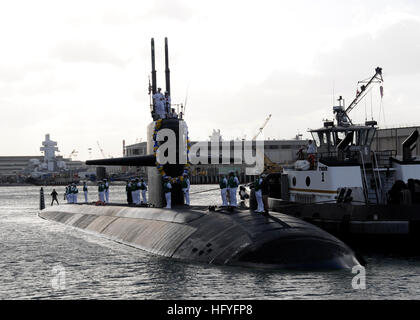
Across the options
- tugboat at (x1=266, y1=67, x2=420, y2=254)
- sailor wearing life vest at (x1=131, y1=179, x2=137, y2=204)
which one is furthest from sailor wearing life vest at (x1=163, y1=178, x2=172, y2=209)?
sailor wearing life vest at (x1=131, y1=179, x2=137, y2=204)

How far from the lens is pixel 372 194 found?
23.7m

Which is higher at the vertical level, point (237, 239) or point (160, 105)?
point (160, 105)

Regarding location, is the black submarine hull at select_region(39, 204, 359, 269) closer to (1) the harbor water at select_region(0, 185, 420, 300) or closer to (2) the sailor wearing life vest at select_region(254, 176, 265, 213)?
(1) the harbor water at select_region(0, 185, 420, 300)

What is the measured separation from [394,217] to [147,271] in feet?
28.9

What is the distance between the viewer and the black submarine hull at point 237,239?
1468 centimetres

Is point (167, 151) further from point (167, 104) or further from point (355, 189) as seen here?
point (355, 189)

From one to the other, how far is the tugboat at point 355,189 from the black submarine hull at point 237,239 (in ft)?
9.56

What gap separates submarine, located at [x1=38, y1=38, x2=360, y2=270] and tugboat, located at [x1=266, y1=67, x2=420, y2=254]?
3.08 metres

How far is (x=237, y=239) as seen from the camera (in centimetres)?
1566

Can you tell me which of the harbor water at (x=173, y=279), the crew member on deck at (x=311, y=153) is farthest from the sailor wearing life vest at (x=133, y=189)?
the harbor water at (x=173, y=279)

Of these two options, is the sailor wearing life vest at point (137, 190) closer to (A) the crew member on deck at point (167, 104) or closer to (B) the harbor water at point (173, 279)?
(A) the crew member on deck at point (167, 104)

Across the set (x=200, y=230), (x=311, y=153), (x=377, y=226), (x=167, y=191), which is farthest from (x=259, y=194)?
(x=311, y=153)

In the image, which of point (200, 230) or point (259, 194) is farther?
point (259, 194)

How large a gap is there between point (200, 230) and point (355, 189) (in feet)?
26.1
